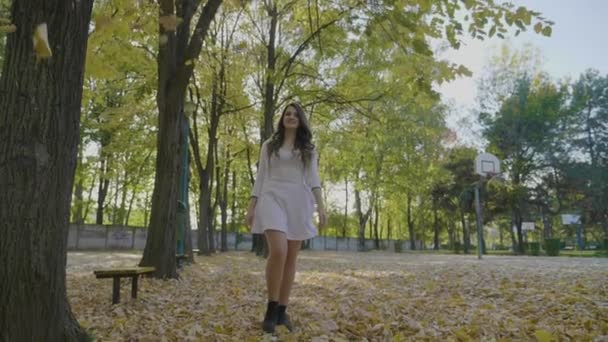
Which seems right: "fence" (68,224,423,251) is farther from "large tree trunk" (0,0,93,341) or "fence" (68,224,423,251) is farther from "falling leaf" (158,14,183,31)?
"large tree trunk" (0,0,93,341)

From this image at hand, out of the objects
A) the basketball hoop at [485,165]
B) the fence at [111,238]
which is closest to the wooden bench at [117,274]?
the fence at [111,238]

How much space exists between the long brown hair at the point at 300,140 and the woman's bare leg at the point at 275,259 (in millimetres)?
640

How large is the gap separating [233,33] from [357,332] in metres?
14.9

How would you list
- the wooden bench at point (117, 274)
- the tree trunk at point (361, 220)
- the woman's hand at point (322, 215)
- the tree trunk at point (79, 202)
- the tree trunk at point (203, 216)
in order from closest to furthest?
1. the woman's hand at point (322, 215)
2. the wooden bench at point (117, 274)
3. the tree trunk at point (203, 216)
4. the tree trunk at point (79, 202)
5. the tree trunk at point (361, 220)

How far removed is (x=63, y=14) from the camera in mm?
2434

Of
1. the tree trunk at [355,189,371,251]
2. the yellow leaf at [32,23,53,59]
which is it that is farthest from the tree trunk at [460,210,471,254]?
the yellow leaf at [32,23,53,59]

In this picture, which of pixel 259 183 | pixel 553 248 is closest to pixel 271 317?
pixel 259 183

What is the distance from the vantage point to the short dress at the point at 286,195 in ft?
10.7

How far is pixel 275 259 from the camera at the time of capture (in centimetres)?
326

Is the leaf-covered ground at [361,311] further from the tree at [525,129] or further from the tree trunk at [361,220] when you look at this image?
the tree trunk at [361,220]

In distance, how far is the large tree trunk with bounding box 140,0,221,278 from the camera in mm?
6301

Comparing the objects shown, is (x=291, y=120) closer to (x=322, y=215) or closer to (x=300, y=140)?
(x=300, y=140)

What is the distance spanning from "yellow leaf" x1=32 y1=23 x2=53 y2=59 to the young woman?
1718mm

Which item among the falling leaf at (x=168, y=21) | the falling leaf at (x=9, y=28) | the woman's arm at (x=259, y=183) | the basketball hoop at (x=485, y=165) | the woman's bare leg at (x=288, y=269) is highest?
the basketball hoop at (x=485, y=165)
